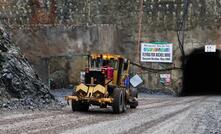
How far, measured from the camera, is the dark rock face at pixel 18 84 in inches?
741

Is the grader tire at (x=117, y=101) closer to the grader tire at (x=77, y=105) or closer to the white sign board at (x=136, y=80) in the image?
the grader tire at (x=77, y=105)

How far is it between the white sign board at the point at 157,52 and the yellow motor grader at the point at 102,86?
1267cm

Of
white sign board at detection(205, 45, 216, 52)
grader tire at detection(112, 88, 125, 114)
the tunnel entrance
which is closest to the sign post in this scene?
white sign board at detection(205, 45, 216, 52)

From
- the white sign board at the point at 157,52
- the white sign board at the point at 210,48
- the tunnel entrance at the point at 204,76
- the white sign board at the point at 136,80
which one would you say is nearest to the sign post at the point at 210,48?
the white sign board at the point at 210,48

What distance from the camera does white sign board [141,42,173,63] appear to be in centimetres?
3069

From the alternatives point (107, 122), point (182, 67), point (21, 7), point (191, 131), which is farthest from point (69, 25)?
point (191, 131)

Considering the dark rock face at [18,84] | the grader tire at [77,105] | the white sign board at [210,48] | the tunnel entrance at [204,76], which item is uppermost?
the white sign board at [210,48]

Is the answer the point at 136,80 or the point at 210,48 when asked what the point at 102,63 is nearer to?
the point at 136,80

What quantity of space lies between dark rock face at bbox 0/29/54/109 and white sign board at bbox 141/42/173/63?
11.1 metres

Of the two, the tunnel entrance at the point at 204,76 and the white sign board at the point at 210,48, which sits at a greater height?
the white sign board at the point at 210,48

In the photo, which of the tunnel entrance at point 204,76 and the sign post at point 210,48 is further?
the tunnel entrance at point 204,76

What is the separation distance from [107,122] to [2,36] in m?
9.94

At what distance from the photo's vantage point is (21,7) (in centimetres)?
Answer: 3256

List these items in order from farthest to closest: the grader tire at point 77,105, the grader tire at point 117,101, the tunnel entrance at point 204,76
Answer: the tunnel entrance at point 204,76 < the grader tire at point 77,105 < the grader tire at point 117,101
